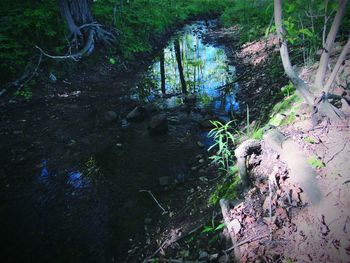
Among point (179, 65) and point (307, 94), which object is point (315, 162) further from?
point (179, 65)

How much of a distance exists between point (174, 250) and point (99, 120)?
4247 mm

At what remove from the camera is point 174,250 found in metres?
2.97

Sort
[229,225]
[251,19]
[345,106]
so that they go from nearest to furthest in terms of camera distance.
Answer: [229,225], [345,106], [251,19]

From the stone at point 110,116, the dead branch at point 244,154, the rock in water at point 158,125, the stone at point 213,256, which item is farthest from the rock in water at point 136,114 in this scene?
the stone at point 213,256

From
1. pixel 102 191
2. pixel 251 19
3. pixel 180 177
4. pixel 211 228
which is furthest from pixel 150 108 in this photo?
pixel 251 19

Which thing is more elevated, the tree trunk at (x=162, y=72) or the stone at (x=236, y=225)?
A: the stone at (x=236, y=225)

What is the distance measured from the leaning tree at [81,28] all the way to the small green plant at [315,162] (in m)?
7.56

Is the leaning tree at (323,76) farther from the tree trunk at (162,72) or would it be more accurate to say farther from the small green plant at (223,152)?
the tree trunk at (162,72)

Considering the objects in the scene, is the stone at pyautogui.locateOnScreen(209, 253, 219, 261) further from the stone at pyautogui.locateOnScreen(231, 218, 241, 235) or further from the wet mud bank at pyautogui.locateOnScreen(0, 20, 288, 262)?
the wet mud bank at pyautogui.locateOnScreen(0, 20, 288, 262)

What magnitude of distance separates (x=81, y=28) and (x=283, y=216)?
908cm

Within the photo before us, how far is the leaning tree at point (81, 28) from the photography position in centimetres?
862

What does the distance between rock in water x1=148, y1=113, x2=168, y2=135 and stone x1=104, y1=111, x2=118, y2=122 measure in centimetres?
98

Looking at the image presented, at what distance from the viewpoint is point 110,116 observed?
21.1 feet

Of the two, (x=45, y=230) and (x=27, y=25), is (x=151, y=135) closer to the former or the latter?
(x=45, y=230)
